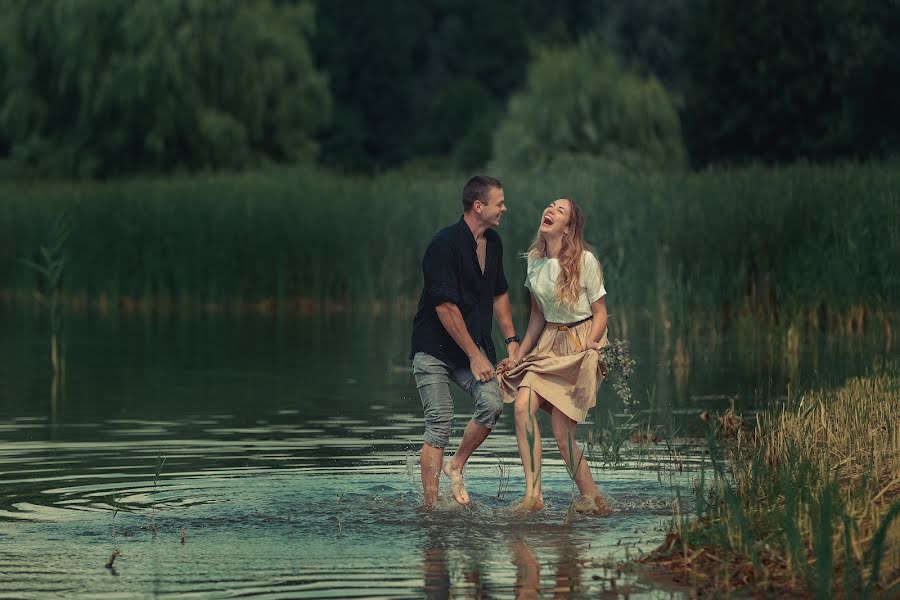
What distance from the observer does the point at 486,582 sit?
8.50 metres

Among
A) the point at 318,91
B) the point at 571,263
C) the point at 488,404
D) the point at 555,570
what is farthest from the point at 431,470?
the point at 318,91

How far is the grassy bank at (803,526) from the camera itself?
789 cm

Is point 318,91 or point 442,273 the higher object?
point 318,91

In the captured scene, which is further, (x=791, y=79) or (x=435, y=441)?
(x=791, y=79)

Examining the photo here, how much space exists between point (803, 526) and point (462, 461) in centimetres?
305

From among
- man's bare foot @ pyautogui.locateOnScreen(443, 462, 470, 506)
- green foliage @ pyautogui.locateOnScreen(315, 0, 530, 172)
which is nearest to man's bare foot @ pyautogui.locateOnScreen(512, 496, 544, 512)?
man's bare foot @ pyautogui.locateOnScreen(443, 462, 470, 506)

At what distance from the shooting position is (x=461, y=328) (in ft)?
36.0

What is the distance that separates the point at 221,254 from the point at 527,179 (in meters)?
5.35

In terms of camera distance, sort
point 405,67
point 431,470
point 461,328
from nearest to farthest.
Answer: point 461,328 < point 431,470 < point 405,67

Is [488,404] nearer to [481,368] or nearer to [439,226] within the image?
[481,368]

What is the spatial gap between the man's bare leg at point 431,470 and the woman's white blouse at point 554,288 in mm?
1047

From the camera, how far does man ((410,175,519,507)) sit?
11047 mm

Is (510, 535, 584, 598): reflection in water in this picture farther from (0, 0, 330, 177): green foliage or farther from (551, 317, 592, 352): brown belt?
(0, 0, 330, 177): green foliage

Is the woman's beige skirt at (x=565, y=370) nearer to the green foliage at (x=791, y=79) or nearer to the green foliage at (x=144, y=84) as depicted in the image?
the green foliage at (x=791, y=79)
